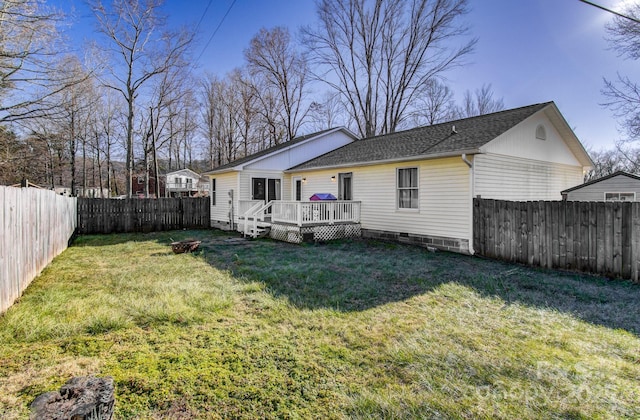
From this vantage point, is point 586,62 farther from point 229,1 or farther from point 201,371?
point 201,371

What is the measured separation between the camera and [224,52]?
13742 millimetres

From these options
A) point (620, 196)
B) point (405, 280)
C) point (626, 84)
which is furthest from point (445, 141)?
point (626, 84)

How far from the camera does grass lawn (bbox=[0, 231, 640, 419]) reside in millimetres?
2369

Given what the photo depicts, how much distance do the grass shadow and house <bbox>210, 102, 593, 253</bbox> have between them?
1296 millimetres

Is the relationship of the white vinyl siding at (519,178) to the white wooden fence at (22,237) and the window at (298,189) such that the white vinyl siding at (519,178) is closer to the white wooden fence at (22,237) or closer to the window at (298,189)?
the window at (298,189)

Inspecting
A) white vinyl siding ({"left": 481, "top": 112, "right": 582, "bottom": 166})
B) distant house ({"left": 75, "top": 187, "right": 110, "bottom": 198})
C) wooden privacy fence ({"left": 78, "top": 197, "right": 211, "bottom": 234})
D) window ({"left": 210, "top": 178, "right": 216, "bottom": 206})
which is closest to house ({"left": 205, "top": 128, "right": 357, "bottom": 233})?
window ({"left": 210, "top": 178, "right": 216, "bottom": 206})

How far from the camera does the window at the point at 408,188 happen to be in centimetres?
977

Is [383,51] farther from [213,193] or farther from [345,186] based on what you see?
[213,193]

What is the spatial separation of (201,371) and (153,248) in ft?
25.5

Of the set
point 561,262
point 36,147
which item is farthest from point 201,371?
point 36,147

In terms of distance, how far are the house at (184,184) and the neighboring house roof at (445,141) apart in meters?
27.5

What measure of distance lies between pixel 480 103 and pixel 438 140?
83.8ft

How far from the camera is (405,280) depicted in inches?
231

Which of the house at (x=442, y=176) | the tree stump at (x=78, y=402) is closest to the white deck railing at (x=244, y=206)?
Answer: the house at (x=442, y=176)
